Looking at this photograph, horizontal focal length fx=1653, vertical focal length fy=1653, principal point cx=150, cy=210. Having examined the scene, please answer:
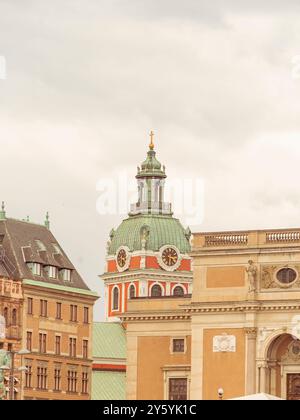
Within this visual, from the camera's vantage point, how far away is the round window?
101 metres

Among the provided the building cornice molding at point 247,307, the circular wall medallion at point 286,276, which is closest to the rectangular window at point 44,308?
the building cornice molding at point 247,307

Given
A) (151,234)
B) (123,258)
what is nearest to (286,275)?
(151,234)

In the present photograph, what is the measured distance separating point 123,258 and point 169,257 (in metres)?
5.05

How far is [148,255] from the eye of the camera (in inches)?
7077

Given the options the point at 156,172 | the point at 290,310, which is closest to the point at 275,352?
the point at 290,310

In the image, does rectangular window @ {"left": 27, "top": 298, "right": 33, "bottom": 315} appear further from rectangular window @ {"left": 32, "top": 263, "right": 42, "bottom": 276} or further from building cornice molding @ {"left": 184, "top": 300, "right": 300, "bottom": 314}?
building cornice molding @ {"left": 184, "top": 300, "right": 300, "bottom": 314}

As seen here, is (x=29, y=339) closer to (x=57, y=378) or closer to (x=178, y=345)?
(x=57, y=378)

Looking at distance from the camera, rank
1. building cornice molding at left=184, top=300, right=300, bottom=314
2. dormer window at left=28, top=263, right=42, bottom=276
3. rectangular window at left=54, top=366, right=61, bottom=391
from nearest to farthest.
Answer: building cornice molding at left=184, top=300, right=300, bottom=314 < rectangular window at left=54, top=366, right=61, bottom=391 < dormer window at left=28, top=263, right=42, bottom=276

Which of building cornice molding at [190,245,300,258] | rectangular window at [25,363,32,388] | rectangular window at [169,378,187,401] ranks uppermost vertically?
building cornice molding at [190,245,300,258]

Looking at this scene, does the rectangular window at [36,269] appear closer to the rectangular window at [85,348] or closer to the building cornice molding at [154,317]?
the rectangular window at [85,348]

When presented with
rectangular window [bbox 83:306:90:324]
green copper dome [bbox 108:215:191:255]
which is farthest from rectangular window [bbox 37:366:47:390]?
green copper dome [bbox 108:215:191:255]

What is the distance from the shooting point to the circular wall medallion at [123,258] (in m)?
180
